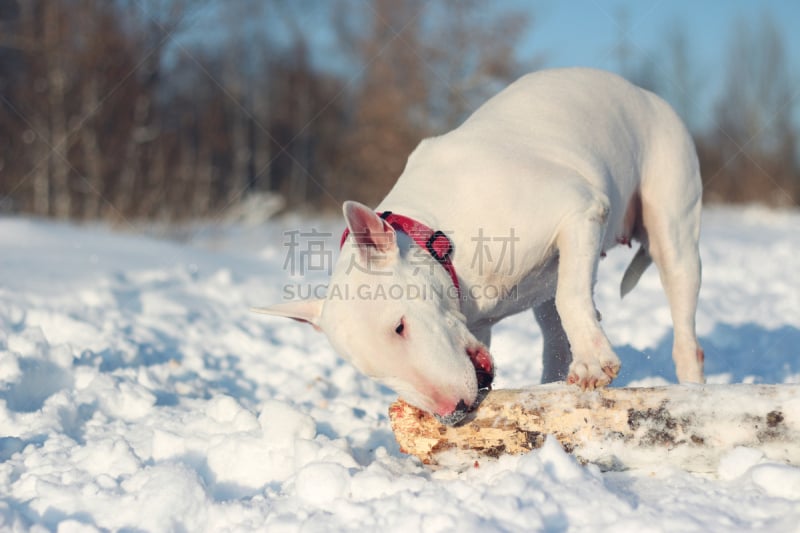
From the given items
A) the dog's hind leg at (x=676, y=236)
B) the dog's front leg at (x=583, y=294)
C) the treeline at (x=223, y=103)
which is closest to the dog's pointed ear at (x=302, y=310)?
the dog's front leg at (x=583, y=294)

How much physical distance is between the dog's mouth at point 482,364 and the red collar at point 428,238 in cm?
24

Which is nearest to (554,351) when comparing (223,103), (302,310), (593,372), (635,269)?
(635,269)

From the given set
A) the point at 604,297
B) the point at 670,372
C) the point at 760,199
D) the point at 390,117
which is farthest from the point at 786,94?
the point at 670,372

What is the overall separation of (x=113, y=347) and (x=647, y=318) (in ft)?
11.1

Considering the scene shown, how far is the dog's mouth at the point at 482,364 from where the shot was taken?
2.67m

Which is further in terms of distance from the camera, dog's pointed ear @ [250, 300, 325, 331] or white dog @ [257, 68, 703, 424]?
dog's pointed ear @ [250, 300, 325, 331]

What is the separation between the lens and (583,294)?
9.68 feet

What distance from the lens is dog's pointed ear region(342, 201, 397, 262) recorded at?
2502 millimetres

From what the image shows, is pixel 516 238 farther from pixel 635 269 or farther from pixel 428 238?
pixel 635 269

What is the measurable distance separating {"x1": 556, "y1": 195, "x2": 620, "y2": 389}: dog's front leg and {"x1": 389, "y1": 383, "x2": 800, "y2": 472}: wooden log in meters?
0.12

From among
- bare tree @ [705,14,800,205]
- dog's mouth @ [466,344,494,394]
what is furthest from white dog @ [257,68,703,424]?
bare tree @ [705,14,800,205]

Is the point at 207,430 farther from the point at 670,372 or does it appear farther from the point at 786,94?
the point at 786,94

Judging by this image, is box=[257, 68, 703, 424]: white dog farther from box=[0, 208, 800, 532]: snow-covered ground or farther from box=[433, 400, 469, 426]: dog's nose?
box=[0, 208, 800, 532]: snow-covered ground

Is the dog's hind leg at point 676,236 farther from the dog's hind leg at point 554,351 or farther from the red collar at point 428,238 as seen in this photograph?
the red collar at point 428,238
